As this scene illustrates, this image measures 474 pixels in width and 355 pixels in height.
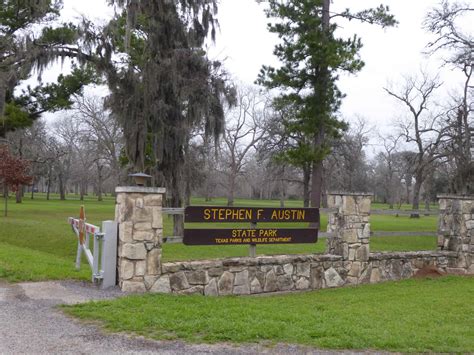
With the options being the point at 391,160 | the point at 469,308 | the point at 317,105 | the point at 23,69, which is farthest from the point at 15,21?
the point at 391,160

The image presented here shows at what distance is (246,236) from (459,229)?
5517mm

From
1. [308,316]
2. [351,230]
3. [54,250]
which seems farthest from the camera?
[54,250]

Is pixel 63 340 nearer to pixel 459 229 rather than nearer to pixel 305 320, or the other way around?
pixel 305 320

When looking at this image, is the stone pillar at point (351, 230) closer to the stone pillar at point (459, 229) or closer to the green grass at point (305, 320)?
the green grass at point (305, 320)

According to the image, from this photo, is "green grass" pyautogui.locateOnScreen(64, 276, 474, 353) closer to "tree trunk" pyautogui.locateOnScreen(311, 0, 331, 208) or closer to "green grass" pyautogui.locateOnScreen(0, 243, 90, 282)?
"green grass" pyautogui.locateOnScreen(0, 243, 90, 282)

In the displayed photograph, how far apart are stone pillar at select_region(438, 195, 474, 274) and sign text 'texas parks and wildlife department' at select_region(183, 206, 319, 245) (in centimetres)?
373

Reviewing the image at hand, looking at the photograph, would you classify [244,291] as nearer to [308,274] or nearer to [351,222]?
[308,274]

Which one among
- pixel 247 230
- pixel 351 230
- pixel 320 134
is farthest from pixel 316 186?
pixel 247 230

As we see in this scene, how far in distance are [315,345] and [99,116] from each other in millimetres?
48200

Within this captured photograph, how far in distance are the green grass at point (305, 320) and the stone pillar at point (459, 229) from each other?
10.5 feet

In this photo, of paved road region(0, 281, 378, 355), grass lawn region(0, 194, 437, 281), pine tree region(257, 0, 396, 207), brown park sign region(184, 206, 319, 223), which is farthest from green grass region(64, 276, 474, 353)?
pine tree region(257, 0, 396, 207)

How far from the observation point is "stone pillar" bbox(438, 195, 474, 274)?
448 inches

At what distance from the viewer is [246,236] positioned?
883 cm

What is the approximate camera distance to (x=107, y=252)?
24.9ft
